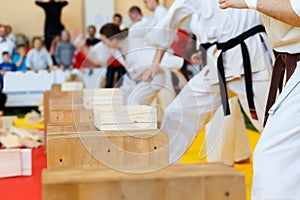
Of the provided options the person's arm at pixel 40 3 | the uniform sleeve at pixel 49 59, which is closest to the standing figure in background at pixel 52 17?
the person's arm at pixel 40 3

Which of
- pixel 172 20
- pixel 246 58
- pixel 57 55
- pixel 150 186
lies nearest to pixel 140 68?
pixel 172 20

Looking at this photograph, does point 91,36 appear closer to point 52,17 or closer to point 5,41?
point 52,17

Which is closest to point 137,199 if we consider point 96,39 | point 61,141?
point 61,141

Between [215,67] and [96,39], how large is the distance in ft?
24.6

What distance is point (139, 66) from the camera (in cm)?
332

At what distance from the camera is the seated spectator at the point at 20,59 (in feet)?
30.1

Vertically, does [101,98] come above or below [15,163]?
above

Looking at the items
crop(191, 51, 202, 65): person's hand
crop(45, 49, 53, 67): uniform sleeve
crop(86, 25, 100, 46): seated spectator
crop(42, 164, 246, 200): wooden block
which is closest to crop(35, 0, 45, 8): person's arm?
crop(86, 25, 100, 46): seated spectator

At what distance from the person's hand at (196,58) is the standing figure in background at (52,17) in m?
Result: 8.00

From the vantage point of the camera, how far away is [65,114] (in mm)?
2531

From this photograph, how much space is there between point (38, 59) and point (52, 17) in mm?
1773

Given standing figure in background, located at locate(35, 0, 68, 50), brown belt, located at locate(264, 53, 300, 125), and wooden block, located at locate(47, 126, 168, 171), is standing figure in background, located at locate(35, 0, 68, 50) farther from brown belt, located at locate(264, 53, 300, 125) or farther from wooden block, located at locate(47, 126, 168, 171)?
wooden block, located at locate(47, 126, 168, 171)

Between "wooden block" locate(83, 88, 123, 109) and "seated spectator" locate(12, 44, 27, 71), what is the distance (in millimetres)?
7155

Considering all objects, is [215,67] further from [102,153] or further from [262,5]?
[102,153]
